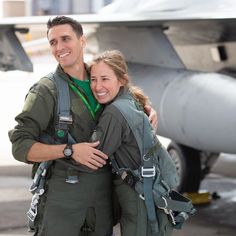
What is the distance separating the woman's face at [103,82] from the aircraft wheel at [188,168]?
445cm

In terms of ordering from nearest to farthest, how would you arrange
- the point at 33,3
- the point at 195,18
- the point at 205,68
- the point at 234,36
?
the point at 195,18 → the point at 234,36 → the point at 205,68 → the point at 33,3

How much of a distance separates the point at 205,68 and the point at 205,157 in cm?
105

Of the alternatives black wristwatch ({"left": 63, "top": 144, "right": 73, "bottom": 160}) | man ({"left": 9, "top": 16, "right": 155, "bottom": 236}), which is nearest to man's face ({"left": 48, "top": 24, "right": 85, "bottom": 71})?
man ({"left": 9, "top": 16, "right": 155, "bottom": 236})

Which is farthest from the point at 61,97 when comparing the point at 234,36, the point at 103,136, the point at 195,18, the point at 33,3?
the point at 33,3

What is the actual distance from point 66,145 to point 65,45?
0.48 m

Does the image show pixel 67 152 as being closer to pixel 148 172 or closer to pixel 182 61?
pixel 148 172

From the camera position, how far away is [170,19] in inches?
266

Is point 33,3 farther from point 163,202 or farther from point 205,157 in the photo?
point 163,202

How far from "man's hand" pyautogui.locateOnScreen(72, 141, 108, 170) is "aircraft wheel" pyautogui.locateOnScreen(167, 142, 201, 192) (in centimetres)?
456

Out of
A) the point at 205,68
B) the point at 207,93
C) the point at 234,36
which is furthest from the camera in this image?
the point at 205,68

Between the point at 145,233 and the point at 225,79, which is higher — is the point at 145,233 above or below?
below

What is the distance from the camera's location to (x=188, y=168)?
296 inches

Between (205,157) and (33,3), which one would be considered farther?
(33,3)

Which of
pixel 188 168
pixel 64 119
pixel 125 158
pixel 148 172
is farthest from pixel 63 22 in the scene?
pixel 188 168
